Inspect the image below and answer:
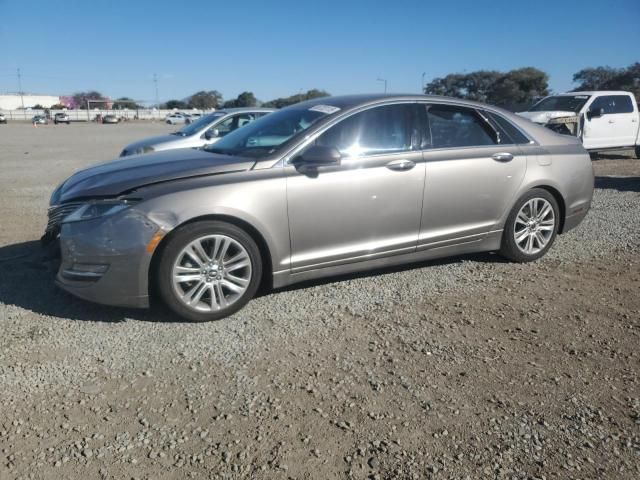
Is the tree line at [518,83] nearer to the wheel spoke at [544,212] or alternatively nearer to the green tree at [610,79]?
the green tree at [610,79]

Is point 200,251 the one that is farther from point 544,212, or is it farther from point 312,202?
point 544,212

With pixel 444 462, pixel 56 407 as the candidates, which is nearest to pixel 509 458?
pixel 444 462

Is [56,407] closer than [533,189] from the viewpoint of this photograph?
Yes

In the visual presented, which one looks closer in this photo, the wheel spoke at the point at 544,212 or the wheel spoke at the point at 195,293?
the wheel spoke at the point at 195,293

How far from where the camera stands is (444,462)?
2.41 m

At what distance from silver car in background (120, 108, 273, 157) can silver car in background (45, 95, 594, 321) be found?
17.7ft

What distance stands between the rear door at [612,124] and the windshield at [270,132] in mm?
12204

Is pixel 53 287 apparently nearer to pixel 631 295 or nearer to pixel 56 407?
pixel 56 407

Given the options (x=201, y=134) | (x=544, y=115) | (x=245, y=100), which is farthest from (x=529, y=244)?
(x=245, y=100)

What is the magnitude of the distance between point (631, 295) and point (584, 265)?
817mm

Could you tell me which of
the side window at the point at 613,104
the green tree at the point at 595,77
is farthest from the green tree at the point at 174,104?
the side window at the point at 613,104

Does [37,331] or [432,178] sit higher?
[432,178]

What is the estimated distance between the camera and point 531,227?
17.5 ft

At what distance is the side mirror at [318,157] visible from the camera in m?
4.07
